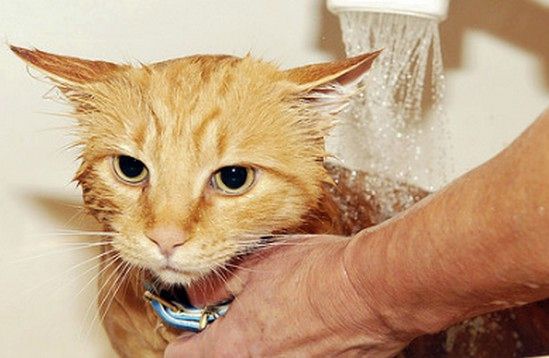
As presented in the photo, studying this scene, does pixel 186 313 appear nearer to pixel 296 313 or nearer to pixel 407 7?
pixel 296 313

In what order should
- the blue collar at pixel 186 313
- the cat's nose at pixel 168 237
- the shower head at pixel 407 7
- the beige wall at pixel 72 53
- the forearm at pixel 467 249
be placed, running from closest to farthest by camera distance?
the forearm at pixel 467 249 → the cat's nose at pixel 168 237 → the blue collar at pixel 186 313 → the shower head at pixel 407 7 → the beige wall at pixel 72 53

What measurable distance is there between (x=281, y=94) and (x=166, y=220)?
0.20 metres

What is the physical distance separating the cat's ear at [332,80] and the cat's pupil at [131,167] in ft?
0.62

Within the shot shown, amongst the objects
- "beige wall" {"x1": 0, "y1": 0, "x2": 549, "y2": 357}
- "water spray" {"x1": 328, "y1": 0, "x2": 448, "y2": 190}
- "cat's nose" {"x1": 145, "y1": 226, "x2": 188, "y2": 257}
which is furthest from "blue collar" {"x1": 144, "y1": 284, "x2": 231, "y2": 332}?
"water spray" {"x1": 328, "y1": 0, "x2": 448, "y2": 190}

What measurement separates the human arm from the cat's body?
0.07 m

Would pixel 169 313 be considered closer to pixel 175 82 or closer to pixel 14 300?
pixel 175 82

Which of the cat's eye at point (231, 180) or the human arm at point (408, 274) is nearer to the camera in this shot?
the human arm at point (408, 274)

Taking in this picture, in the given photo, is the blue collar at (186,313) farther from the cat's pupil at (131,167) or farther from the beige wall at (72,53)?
the beige wall at (72,53)

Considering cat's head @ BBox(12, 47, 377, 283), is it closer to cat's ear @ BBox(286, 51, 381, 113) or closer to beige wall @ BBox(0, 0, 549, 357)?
A: cat's ear @ BBox(286, 51, 381, 113)

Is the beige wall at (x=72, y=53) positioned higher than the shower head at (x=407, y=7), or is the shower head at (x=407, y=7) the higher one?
the shower head at (x=407, y=7)

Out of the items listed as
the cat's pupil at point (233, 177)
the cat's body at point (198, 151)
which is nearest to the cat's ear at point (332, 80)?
the cat's body at point (198, 151)

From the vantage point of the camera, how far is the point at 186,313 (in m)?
1.25

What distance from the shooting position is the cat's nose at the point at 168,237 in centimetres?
109

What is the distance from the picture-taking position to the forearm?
85 centimetres
